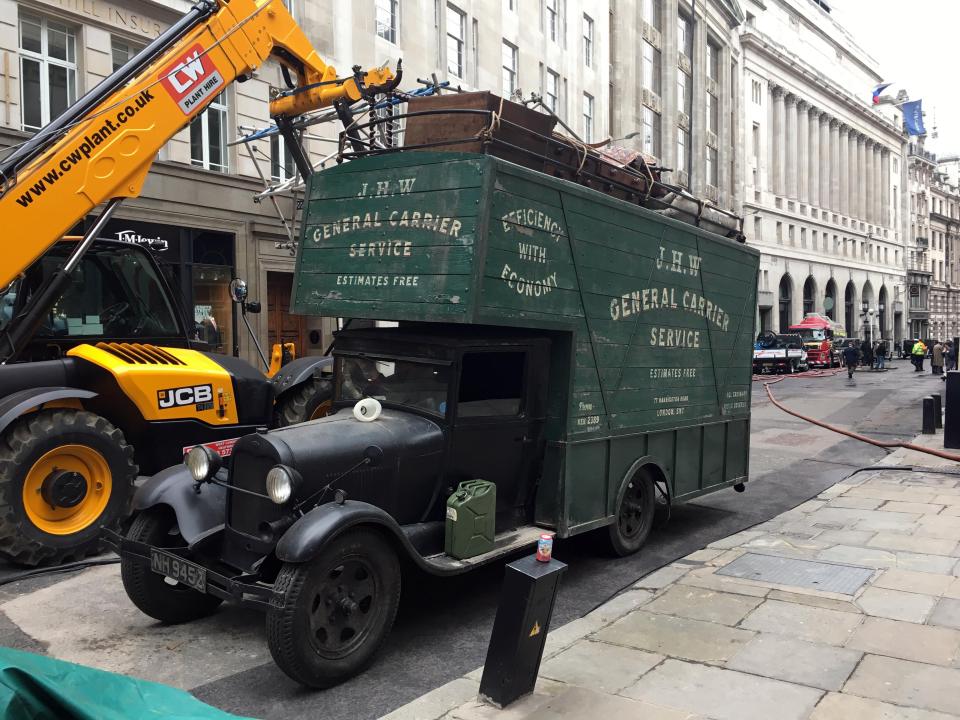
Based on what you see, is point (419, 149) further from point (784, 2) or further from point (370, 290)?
point (784, 2)

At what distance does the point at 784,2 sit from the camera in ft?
222

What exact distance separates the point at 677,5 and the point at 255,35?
1745 inches

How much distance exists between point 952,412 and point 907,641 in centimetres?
981

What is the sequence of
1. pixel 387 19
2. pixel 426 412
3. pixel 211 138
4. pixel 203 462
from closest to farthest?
pixel 203 462 → pixel 426 412 → pixel 211 138 → pixel 387 19

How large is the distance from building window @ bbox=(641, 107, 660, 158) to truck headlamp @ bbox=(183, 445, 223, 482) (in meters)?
40.2

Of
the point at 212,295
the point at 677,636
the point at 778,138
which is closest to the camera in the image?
the point at 677,636

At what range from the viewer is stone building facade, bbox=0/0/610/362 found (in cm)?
1588

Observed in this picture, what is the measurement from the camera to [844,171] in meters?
79.6

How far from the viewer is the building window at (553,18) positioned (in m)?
32.6

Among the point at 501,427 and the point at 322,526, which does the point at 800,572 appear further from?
the point at 322,526

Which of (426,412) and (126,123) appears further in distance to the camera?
(126,123)

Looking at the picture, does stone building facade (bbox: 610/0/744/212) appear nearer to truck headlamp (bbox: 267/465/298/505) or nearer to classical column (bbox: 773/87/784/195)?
classical column (bbox: 773/87/784/195)

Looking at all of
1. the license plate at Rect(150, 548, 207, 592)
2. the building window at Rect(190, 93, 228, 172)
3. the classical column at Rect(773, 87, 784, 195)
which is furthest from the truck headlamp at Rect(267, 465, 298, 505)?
the classical column at Rect(773, 87, 784, 195)

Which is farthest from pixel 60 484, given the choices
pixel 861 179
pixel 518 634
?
pixel 861 179
